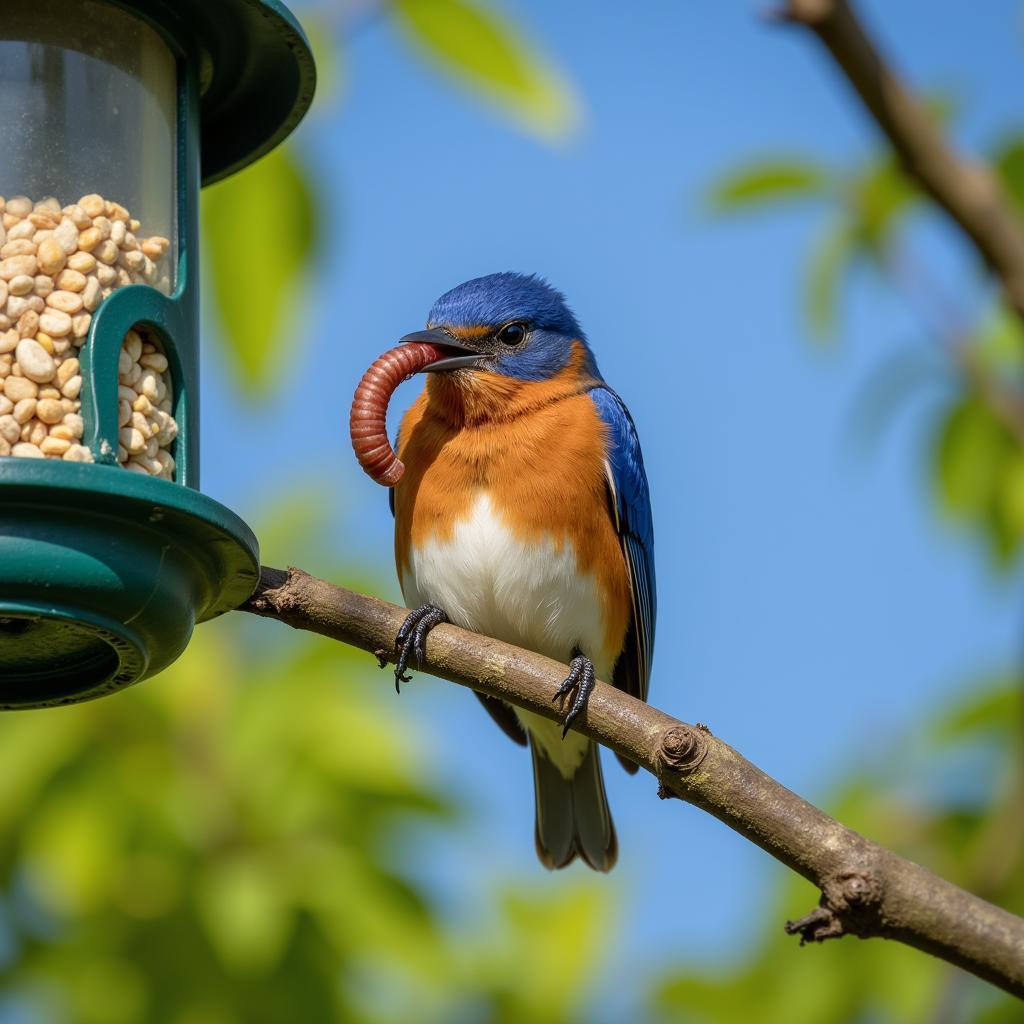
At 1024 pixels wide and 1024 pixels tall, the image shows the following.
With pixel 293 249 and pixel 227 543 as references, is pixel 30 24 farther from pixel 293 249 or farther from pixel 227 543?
pixel 227 543

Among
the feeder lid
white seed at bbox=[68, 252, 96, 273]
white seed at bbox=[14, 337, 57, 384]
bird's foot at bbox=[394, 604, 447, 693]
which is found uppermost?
the feeder lid

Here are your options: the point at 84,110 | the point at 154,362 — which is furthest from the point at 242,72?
the point at 154,362

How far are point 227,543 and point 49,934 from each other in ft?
9.55

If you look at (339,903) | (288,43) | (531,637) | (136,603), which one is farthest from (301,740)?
(288,43)

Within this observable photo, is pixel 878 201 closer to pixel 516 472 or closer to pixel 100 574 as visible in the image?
pixel 516 472

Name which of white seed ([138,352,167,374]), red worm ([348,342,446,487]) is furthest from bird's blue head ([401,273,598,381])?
white seed ([138,352,167,374])

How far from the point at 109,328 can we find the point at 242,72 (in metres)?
1.25

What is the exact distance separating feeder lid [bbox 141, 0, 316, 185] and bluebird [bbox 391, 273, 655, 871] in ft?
4.37

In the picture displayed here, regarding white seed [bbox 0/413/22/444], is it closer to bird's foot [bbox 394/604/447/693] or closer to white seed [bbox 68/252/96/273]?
white seed [bbox 68/252/96/273]

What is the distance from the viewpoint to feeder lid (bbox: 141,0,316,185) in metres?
5.11

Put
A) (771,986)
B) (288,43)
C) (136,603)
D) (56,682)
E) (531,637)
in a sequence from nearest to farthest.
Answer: (136,603), (56,682), (288,43), (771,986), (531,637)

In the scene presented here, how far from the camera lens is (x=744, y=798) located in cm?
419

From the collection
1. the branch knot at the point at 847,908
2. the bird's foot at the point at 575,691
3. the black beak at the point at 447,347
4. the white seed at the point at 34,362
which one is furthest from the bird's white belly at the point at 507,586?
the branch knot at the point at 847,908

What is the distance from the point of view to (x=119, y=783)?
20.6 feet
